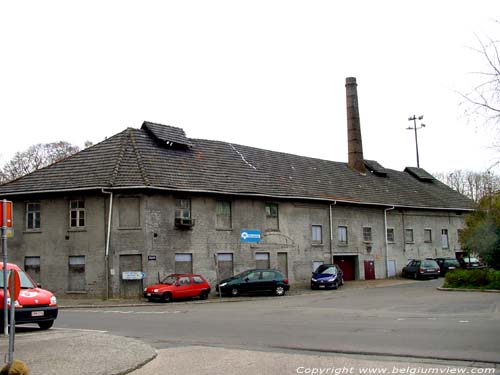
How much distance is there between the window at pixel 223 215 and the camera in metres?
34.3

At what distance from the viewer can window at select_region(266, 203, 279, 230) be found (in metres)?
36.7

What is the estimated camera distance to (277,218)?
37156 mm

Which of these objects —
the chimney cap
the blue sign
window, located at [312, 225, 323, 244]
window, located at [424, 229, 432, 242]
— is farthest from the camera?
the chimney cap

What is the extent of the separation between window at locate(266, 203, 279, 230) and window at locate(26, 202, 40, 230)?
529 inches

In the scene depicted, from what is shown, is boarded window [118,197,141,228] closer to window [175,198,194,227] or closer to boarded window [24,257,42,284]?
window [175,198,194,227]

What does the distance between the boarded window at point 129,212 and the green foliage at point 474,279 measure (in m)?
17.1

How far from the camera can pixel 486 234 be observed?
1257 inches

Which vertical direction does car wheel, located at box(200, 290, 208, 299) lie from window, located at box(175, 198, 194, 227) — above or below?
below

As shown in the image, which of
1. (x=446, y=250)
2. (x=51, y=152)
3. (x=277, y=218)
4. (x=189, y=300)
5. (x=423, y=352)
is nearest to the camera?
(x=423, y=352)

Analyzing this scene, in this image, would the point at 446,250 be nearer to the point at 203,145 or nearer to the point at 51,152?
the point at 203,145

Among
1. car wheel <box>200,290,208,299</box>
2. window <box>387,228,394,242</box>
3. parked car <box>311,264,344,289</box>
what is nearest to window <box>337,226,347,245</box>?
parked car <box>311,264,344,289</box>

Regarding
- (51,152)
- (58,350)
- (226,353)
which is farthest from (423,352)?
(51,152)

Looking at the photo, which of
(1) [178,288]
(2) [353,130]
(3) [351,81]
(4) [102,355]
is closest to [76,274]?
(1) [178,288]

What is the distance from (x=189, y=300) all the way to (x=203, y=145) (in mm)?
12175
